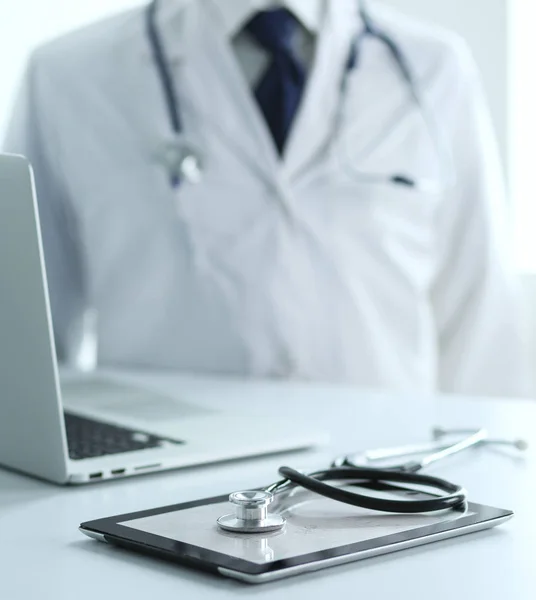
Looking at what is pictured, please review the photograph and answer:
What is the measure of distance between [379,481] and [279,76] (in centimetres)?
105

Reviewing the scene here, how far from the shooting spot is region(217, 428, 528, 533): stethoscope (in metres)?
0.58

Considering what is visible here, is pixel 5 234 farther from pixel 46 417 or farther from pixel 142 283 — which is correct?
pixel 142 283

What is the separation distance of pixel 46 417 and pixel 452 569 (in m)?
0.31

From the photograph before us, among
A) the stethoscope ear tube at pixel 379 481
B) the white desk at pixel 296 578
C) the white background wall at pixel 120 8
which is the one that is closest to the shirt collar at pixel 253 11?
the white desk at pixel 296 578

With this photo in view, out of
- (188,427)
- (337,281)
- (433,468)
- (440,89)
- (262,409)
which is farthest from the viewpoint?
(440,89)

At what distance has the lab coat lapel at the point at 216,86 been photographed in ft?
5.22

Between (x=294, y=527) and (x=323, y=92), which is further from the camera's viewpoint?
(x=323, y=92)

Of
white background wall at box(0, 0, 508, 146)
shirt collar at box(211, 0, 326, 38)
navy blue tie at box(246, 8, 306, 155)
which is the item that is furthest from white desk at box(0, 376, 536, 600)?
white background wall at box(0, 0, 508, 146)

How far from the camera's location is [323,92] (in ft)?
5.37

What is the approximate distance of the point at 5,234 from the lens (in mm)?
688

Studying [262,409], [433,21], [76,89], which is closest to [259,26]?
[76,89]

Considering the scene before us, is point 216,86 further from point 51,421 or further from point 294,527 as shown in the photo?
point 294,527

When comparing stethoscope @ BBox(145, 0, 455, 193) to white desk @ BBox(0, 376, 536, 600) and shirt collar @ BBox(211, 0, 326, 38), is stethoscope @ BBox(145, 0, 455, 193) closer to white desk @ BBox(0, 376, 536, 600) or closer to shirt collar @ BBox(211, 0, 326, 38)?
shirt collar @ BBox(211, 0, 326, 38)

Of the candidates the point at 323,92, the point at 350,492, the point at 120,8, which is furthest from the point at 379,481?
the point at 120,8
